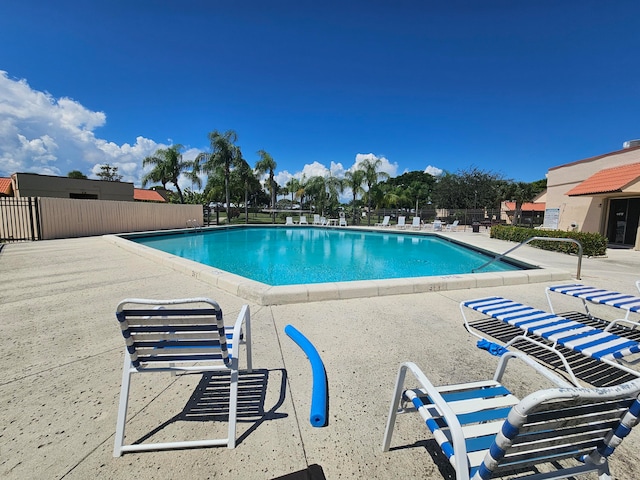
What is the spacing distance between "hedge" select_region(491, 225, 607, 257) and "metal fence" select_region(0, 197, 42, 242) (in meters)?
22.2

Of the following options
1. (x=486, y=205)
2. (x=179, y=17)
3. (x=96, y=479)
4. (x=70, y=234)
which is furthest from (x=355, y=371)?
(x=486, y=205)

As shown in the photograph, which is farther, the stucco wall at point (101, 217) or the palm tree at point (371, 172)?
the palm tree at point (371, 172)

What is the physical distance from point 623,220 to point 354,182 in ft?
67.1

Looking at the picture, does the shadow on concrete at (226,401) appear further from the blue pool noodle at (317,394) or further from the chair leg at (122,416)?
the blue pool noodle at (317,394)

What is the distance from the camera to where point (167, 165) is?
27.2 meters

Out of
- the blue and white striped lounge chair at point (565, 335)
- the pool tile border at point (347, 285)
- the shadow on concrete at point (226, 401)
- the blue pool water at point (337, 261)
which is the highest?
the blue and white striped lounge chair at point (565, 335)

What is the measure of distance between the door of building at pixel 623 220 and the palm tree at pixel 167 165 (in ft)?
100

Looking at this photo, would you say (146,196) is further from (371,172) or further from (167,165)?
(371,172)

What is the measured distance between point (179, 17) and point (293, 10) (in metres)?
4.58

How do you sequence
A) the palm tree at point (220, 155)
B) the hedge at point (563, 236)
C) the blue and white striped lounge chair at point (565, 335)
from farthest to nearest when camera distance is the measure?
the palm tree at point (220, 155) → the hedge at point (563, 236) → the blue and white striped lounge chair at point (565, 335)

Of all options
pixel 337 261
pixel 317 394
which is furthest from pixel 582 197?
pixel 317 394

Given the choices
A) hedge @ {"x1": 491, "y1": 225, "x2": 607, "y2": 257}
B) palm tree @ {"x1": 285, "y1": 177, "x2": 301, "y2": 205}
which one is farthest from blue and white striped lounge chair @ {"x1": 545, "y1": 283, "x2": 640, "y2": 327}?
palm tree @ {"x1": 285, "y1": 177, "x2": 301, "y2": 205}

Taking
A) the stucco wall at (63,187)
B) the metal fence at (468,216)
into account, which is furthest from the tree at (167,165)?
the metal fence at (468,216)

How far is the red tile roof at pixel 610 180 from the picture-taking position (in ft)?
41.0
